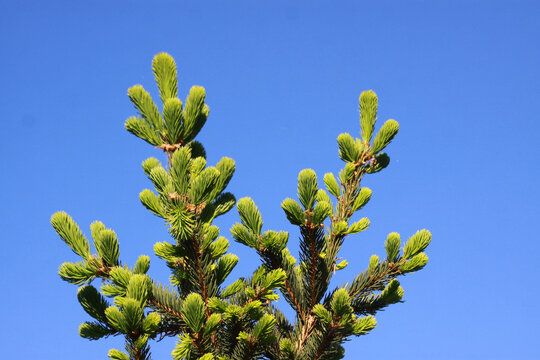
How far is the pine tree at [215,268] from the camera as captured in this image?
179 inches

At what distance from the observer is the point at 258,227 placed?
4758 millimetres

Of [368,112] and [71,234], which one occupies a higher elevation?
[368,112]

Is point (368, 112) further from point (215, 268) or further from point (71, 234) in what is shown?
point (71, 234)

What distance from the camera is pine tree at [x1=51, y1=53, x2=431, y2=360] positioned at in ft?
14.9

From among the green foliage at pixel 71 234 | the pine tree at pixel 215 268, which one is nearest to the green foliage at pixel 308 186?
the pine tree at pixel 215 268

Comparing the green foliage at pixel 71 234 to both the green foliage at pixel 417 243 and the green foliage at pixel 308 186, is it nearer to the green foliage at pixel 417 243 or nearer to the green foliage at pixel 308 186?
the green foliage at pixel 308 186

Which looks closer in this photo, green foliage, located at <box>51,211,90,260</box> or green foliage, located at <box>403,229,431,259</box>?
green foliage, located at <box>51,211,90,260</box>

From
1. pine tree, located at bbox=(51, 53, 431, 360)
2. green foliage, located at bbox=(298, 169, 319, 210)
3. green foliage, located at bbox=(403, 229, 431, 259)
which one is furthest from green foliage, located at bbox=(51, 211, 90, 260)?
green foliage, located at bbox=(403, 229, 431, 259)

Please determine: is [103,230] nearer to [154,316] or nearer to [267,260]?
[154,316]

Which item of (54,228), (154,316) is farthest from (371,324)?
(54,228)

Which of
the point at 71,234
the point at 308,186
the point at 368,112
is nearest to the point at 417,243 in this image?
the point at 308,186

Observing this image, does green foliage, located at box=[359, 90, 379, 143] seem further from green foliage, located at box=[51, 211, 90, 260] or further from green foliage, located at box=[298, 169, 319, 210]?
green foliage, located at box=[51, 211, 90, 260]

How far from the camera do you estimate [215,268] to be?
195 inches

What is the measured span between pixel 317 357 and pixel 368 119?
228cm
